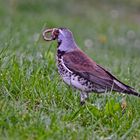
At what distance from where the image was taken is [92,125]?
4934 millimetres

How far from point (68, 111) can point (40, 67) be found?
5.30 feet

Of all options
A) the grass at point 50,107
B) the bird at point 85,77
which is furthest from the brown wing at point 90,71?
the grass at point 50,107

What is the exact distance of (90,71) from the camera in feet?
18.5

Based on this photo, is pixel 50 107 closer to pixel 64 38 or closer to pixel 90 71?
pixel 90 71

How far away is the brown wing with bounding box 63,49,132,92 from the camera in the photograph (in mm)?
5605

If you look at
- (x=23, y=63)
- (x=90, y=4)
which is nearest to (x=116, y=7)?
(x=90, y=4)

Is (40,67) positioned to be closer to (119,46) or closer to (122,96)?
(122,96)

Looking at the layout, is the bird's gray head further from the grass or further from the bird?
the grass

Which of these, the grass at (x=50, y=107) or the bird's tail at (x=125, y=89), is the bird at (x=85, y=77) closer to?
the bird's tail at (x=125, y=89)

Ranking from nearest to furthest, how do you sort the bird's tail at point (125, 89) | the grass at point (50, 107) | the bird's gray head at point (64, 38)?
the grass at point (50, 107) < the bird's tail at point (125, 89) < the bird's gray head at point (64, 38)

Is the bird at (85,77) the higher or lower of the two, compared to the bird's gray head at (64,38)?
lower

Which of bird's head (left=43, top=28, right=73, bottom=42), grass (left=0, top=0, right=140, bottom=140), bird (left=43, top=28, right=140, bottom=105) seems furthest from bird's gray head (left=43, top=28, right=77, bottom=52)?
grass (left=0, top=0, right=140, bottom=140)

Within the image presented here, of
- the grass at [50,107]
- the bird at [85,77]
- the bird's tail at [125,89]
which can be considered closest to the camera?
the grass at [50,107]

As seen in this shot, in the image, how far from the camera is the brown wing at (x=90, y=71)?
5.61 m
